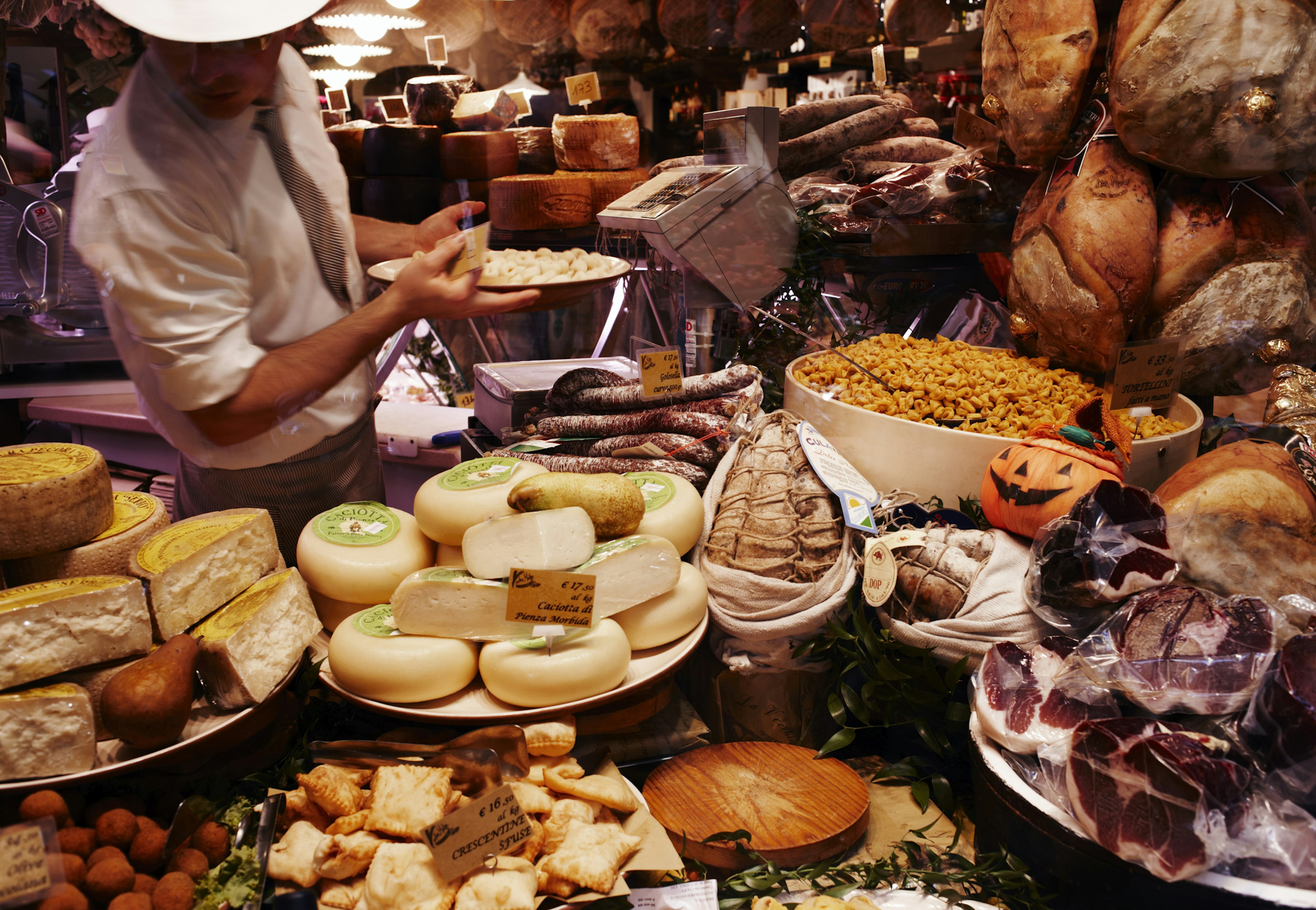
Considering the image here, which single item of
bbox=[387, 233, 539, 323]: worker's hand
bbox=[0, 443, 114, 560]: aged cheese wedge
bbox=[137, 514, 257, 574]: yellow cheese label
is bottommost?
bbox=[137, 514, 257, 574]: yellow cheese label

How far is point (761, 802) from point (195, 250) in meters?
1.25

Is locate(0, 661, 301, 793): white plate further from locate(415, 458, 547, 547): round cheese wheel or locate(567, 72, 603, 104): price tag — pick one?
locate(567, 72, 603, 104): price tag

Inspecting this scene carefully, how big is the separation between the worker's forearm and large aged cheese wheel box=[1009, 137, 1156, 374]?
4.71 feet

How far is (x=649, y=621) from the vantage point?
4.42 ft

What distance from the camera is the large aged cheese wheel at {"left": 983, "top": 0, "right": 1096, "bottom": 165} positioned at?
1.79 metres

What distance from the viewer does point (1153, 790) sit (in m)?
1.01

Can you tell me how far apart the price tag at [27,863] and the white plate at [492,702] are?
1.33ft

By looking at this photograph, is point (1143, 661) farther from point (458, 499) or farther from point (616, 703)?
point (458, 499)

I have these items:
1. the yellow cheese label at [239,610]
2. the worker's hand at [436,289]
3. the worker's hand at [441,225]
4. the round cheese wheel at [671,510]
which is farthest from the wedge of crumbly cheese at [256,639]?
the worker's hand at [441,225]

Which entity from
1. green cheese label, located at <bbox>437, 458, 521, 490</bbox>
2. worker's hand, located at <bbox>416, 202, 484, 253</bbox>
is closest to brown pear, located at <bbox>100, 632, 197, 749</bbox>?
green cheese label, located at <bbox>437, 458, 521, 490</bbox>

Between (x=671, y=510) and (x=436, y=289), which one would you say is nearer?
(x=436, y=289)

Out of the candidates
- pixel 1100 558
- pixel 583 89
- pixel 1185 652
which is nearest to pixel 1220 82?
pixel 1100 558

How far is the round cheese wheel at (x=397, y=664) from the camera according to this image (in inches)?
46.9

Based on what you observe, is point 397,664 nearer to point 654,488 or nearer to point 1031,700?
point 654,488
